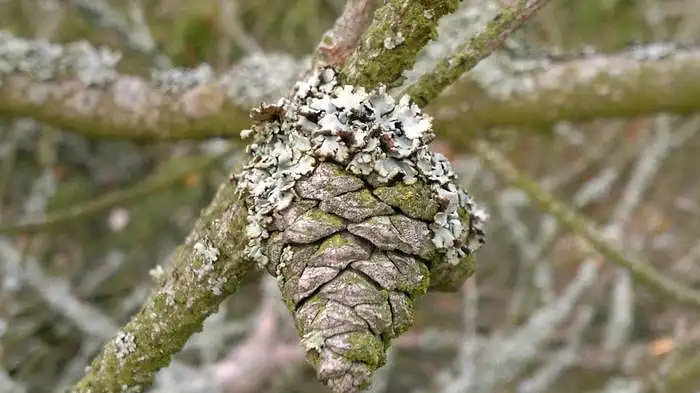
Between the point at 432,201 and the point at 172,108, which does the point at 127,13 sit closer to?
the point at 172,108

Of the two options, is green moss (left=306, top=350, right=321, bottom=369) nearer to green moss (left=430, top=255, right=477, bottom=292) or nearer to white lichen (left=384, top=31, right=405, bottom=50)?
green moss (left=430, top=255, right=477, bottom=292)

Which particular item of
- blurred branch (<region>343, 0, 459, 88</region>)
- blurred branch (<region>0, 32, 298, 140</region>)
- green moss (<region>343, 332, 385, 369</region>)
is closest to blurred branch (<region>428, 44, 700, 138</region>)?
blurred branch (<region>0, 32, 298, 140</region>)

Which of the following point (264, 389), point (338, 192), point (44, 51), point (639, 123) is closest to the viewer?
point (338, 192)

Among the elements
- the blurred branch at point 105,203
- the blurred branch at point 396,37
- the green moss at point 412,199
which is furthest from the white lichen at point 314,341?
the blurred branch at point 105,203

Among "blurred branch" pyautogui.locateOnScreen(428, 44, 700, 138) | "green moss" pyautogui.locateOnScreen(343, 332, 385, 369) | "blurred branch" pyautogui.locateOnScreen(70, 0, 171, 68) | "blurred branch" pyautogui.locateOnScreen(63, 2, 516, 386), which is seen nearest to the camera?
"green moss" pyautogui.locateOnScreen(343, 332, 385, 369)

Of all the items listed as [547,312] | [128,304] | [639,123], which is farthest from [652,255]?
[128,304]

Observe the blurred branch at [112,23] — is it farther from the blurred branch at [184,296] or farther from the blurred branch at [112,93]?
the blurred branch at [184,296]
